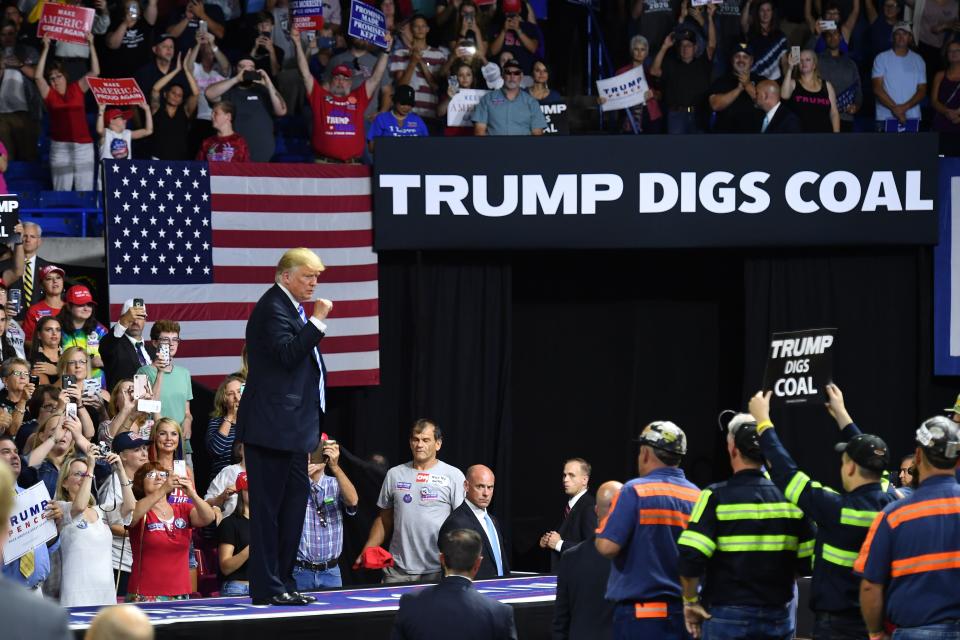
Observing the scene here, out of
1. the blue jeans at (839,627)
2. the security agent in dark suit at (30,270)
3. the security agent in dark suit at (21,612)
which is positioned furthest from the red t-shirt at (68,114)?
the security agent in dark suit at (21,612)

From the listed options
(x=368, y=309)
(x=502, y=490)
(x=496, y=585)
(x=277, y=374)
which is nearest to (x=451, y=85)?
(x=368, y=309)

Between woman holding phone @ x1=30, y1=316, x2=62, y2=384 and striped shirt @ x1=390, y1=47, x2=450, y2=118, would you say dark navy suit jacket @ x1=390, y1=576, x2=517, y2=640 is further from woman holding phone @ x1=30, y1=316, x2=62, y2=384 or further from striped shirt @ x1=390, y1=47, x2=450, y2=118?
striped shirt @ x1=390, y1=47, x2=450, y2=118

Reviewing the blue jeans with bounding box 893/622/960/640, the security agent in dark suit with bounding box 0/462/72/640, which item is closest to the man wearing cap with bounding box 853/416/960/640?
the blue jeans with bounding box 893/622/960/640

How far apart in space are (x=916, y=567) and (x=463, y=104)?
784 centimetres

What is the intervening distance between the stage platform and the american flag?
4.09 meters

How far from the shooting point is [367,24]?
12953mm

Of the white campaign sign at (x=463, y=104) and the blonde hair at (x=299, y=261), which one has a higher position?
the white campaign sign at (x=463, y=104)

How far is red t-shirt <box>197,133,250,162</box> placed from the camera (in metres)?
12.2

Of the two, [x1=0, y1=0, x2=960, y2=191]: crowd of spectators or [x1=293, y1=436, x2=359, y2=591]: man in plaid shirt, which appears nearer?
[x1=293, y1=436, x2=359, y2=591]: man in plaid shirt

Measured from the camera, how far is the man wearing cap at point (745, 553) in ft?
19.8

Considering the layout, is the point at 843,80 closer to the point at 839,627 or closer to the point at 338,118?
the point at 338,118

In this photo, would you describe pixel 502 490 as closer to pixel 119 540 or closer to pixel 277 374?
pixel 119 540

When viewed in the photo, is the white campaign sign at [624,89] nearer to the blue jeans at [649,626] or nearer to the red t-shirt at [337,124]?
the red t-shirt at [337,124]

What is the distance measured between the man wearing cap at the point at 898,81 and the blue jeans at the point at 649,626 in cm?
823
